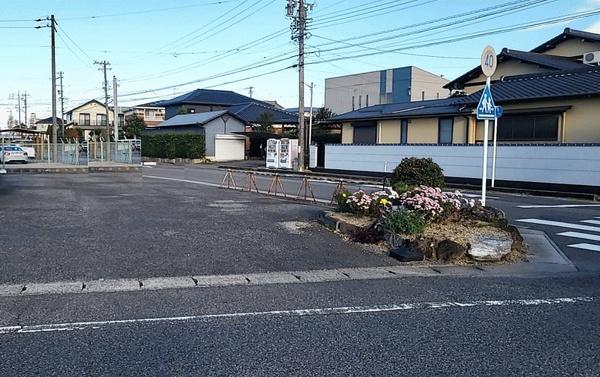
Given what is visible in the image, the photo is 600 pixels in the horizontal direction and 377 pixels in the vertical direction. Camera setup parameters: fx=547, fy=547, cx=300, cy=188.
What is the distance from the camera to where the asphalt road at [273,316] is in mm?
4191

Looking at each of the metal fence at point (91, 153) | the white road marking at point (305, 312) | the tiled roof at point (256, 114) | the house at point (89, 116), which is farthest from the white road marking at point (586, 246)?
the house at point (89, 116)

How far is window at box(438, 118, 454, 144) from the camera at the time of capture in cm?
2880

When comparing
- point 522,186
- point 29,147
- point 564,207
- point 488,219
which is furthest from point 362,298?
point 29,147

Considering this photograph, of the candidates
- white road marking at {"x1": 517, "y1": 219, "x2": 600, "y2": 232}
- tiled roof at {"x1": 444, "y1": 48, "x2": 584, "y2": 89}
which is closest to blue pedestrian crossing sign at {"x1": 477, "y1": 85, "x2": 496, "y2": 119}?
white road marking at {"x1": 517, "y1": 219, "x2": 600, "y2": 232}

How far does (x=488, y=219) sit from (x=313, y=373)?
7104 millimetres

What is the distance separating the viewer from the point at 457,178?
25.3 metres

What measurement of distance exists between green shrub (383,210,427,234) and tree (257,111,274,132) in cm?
4536

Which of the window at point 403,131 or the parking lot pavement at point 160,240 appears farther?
the window at point 403,131

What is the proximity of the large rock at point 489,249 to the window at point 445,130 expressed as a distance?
68.9ft

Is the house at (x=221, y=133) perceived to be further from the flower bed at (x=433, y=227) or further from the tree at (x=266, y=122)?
the flower bed at (x=433, y=227)

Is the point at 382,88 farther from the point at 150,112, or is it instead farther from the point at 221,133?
the point at 150,112

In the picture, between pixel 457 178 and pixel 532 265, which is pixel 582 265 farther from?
pixel 457 178

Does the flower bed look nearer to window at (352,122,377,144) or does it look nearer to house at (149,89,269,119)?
window at (352,122,377,144)

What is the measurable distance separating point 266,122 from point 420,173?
4287cm
